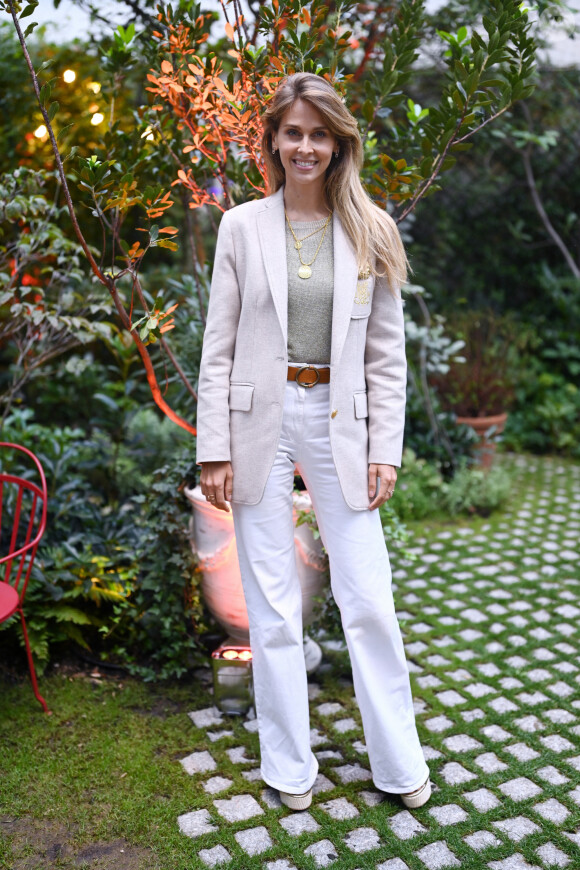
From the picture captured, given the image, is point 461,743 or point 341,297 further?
point 461,743

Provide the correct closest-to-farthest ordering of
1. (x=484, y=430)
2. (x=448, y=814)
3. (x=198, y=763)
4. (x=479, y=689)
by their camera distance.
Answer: (x=448, y=814)
(x=198, y=763)
(x=479, y=689)
(x=484, y=430)

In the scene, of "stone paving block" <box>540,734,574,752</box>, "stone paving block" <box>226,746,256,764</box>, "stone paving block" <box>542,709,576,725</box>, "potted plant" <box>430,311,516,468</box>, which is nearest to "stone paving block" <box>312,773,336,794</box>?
"stone paving block" <box>226,746,256,764</box>

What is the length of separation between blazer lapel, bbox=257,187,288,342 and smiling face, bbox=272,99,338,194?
13 cm

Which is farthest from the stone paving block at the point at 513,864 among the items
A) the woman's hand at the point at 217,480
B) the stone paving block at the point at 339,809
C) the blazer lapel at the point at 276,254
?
the blazer lapel at the point at 276,254

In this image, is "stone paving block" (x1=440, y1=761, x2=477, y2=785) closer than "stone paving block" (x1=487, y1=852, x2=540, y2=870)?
No

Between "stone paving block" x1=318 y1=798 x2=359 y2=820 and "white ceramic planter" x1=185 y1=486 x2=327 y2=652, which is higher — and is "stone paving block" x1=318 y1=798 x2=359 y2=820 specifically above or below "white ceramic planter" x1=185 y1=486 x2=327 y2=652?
below

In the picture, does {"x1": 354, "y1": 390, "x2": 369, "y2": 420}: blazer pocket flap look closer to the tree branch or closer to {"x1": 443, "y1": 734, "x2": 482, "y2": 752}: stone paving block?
the tree branch

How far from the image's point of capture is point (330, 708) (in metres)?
2.82

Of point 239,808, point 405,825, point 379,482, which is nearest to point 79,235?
point 379,482

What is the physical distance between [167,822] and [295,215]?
1823 millimetres

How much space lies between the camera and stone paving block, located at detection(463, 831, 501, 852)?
2135mm

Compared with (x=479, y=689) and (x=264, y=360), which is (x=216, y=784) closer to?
(x=479, y=689)

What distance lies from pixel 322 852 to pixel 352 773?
37 cm

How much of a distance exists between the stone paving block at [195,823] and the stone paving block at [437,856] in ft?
1.98
